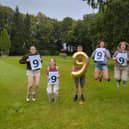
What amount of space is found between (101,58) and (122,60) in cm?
91

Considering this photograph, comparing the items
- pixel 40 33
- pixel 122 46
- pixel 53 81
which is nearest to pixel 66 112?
pixel 53 81

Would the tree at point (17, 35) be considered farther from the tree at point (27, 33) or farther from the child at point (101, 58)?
the child at point (101, 58)

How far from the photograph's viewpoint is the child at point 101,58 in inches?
728

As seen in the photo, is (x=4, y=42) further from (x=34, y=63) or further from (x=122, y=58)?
(x=122, y=58)

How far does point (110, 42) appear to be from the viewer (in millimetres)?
52219

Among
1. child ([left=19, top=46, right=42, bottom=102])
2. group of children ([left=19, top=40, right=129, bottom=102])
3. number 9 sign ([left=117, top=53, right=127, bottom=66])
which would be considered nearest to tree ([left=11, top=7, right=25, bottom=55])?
child ([left=19, top=46, right=42, bottom=102])

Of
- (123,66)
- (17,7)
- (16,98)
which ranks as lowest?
(16,98)

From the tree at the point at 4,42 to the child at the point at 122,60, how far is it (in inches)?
4068

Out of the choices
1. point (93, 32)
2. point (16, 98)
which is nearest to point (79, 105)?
point (16, 98)

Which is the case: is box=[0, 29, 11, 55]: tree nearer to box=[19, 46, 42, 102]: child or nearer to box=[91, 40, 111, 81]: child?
box=[19, 46, 42, 102]: child

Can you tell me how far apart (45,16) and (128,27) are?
106 m

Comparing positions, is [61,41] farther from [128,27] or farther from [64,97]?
[64,97]

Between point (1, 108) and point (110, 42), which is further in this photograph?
point (110, 42)

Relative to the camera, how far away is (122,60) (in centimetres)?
1822
